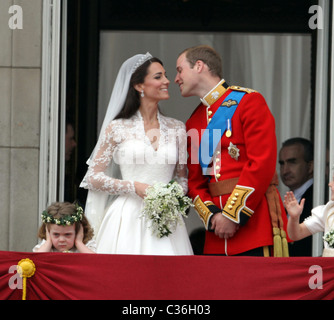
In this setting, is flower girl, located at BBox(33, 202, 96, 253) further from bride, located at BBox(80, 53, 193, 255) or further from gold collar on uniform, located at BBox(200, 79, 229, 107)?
gold collar on uniform, located at BBox(200, 79, 229, 107)

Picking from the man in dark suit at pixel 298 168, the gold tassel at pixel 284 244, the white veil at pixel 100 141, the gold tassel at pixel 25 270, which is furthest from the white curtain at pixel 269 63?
the gold tassel at pixel 25 270

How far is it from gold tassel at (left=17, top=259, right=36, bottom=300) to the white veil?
132 centimetres

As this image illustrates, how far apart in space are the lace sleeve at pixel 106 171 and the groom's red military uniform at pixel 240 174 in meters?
0.49

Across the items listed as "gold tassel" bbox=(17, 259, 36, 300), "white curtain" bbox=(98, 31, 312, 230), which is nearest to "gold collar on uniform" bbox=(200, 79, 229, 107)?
"gold tassel" bbox=(17, 259, 36, 300)

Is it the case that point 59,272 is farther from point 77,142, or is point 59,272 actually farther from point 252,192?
point 77,142

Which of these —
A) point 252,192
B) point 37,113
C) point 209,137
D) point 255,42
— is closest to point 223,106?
point 209,137

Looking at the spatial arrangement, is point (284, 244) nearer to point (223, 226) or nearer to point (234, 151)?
point (223, 226)

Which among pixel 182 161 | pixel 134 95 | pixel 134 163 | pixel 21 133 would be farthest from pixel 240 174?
pixel 21 133

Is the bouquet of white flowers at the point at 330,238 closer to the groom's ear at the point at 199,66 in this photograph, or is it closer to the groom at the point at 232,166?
the groom at the point at 232,166

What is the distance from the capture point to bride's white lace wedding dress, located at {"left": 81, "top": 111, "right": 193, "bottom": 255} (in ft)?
19.7

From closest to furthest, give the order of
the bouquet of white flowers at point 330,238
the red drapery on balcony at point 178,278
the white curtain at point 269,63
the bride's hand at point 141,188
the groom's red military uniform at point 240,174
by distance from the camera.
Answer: the red drapery on balcony at point 178,278
the bouquet of white flowers at point 330,238
the groom's red military uniform at point 240,174
the bride's hand at point 141,188
the white curtain at point 269,63

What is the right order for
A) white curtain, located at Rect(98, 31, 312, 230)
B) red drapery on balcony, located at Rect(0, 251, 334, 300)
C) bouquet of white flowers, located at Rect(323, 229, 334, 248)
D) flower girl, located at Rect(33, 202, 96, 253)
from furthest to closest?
white curtain, located at Rect(98, 31, 312, 230)
flower girl, located at Rect(33, 202, 96, 253)
bouquet of white flowers, located at Rect(323, 229, 334, 248)
red drapery on balcony, located at Rect(0, 251, 334, 300)

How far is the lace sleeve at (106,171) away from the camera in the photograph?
6051 mm

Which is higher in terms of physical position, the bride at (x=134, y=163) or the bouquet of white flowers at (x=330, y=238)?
the bride at (x=134, y=163)
